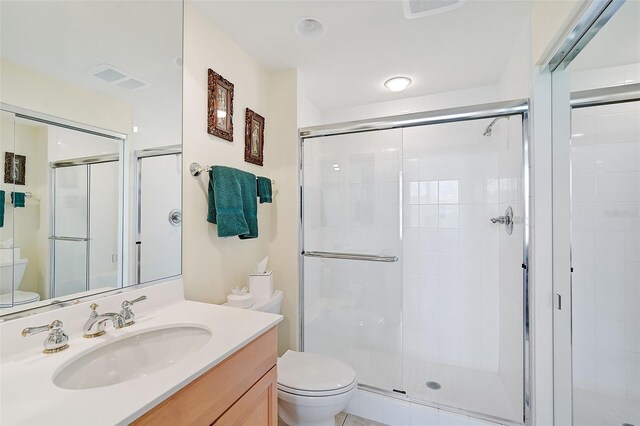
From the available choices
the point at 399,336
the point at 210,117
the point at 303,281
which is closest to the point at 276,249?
the point at 303,281

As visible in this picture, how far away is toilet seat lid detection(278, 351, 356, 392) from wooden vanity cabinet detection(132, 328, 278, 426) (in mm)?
284

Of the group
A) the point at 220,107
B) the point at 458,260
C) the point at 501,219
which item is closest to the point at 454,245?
the point at 458,260

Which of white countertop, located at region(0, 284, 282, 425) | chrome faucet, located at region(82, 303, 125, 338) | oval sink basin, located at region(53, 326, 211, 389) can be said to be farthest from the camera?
chrome faucet, located at region(82, 303, 125, 338)

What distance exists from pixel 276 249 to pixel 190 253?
0.73 metres

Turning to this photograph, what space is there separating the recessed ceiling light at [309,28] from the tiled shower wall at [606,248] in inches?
51.5

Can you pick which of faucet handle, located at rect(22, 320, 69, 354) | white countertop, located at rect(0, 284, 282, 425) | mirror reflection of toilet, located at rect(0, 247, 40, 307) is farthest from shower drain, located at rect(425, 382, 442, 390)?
mirror reflection of toilet, located at rect(0, 247, 40, 307)

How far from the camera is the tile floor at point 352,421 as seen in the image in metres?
1.70

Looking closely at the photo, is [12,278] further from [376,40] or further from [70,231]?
[376,40]

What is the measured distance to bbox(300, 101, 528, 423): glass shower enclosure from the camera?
6.21 feet

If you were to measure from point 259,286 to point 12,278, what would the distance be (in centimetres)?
106

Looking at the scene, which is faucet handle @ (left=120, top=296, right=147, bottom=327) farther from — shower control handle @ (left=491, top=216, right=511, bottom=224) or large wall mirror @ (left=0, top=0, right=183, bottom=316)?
shower control handle @ (left=491, top=216, right=511, bottom=224)

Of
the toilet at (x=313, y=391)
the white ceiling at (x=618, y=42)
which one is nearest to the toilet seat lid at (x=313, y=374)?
the toilet at (x=313, y=391)

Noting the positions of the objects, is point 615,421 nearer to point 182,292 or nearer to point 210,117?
point 182,292

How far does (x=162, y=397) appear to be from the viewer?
640 millimetres
